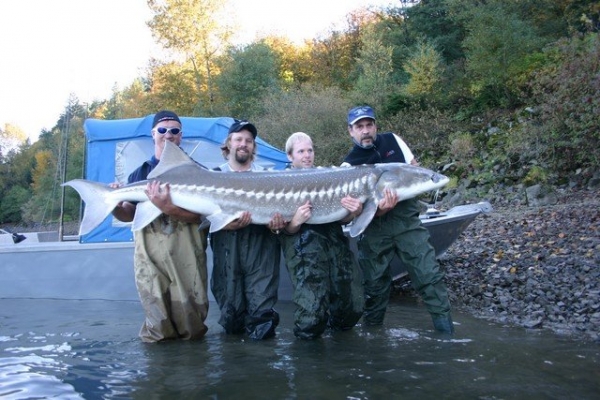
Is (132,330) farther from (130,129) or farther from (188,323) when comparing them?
(130,129)

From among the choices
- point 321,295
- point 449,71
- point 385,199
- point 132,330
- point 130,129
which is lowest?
point 132,330

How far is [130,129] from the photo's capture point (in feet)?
30.5

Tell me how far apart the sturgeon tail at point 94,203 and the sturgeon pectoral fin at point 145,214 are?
26cm

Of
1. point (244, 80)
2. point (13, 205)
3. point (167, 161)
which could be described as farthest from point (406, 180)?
→ point (13, 205)

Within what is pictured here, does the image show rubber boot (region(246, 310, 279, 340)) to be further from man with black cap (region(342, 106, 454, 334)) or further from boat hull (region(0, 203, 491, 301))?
boat hull (region(0, 203, 491, 301))

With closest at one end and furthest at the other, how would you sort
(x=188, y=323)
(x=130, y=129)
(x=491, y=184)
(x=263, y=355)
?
(x=263, y=355), (x=188, y=323), (x=130, y=129), (x=491, y=184)

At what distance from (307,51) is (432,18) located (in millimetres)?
13044

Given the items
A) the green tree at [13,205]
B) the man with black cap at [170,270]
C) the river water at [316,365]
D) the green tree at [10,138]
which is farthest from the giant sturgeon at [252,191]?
the green tree at [10,138]

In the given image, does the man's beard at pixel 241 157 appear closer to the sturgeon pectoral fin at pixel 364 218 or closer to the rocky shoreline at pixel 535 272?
the sturgeon pectoral fin at pixel 364 218

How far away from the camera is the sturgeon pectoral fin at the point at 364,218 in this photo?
224 inches

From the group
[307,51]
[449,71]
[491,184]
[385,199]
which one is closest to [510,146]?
[491,184]

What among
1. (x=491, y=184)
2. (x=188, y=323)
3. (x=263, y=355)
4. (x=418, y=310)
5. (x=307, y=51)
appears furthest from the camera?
(x=307, y=51)

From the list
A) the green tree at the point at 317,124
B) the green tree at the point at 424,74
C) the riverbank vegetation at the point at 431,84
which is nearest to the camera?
the riverbank vegetation at the point at 431,84

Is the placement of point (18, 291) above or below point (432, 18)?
below
